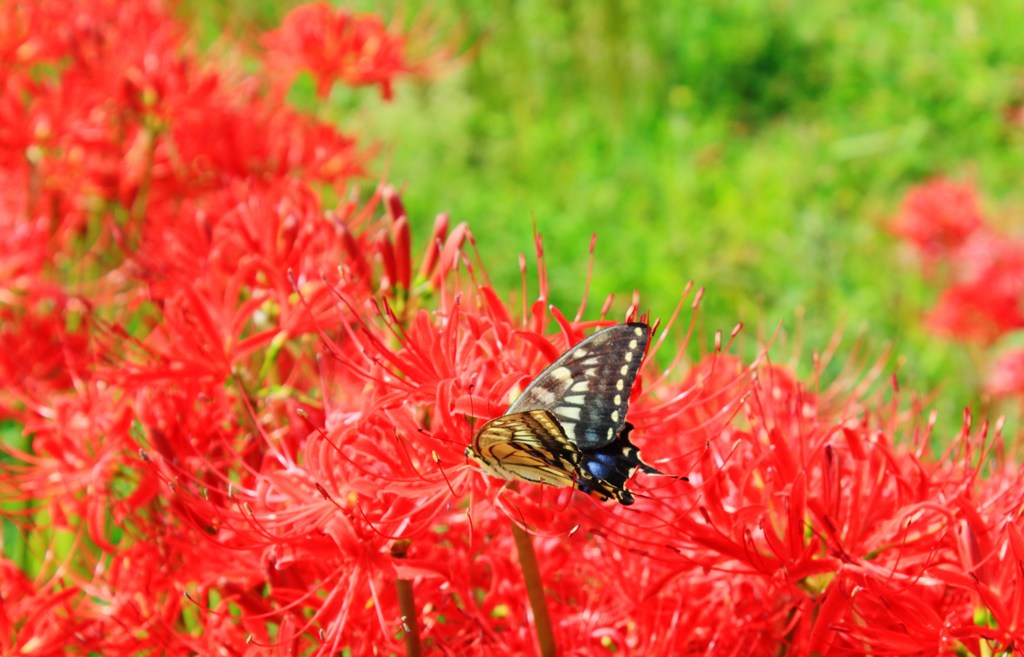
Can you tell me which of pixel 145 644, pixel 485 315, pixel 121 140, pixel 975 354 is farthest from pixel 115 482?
pixel 975 354

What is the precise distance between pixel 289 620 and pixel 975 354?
2.71 m

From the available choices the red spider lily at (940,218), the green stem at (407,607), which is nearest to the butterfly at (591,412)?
the green stem at (407,607)

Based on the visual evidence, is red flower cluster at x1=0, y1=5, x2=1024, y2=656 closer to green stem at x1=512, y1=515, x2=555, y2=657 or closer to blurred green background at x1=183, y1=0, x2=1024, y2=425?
green stem at x1=512, y1=515, x2=555, y2=657

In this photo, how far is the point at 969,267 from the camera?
325 centimetres

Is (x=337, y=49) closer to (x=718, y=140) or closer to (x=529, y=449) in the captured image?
(x=529, y=449)

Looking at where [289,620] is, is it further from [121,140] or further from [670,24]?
[670,24]

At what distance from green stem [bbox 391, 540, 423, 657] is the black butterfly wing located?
7.6 inches

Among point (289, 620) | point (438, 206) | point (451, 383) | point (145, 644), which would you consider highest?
point (451, 383)

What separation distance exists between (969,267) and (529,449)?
8.93 ft

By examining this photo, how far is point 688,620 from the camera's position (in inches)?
45.4

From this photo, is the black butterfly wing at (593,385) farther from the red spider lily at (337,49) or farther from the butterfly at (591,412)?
the red spider lily at (337,49)

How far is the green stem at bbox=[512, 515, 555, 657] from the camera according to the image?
1.05m

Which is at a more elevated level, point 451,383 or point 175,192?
point 451,383

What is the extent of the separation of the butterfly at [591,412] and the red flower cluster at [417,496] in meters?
0.04
